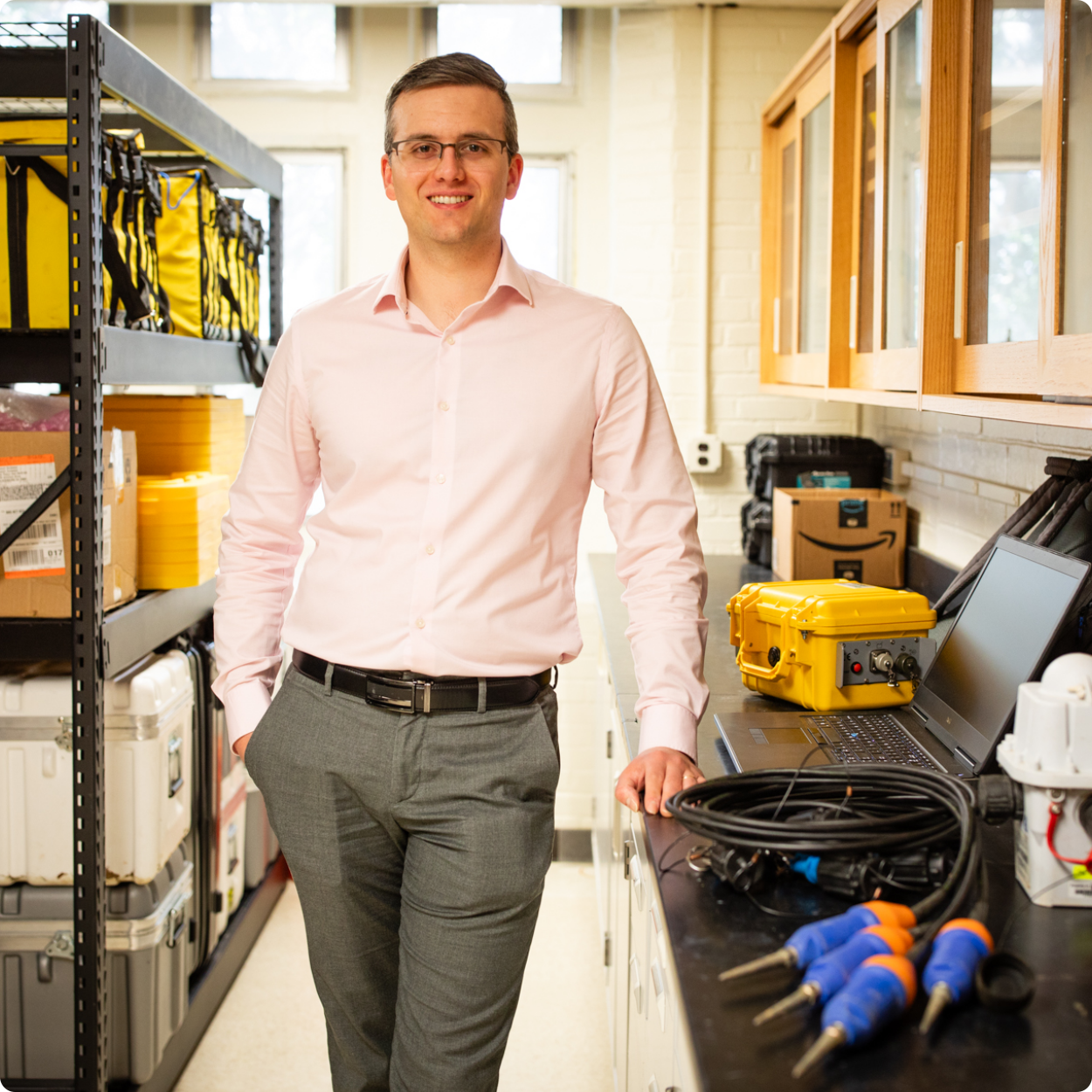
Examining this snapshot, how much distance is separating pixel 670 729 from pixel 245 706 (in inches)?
26.1

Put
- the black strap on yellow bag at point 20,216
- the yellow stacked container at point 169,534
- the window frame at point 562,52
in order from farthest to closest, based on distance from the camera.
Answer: the window frame at point 562,52 < the yellow stacked container at point 169,534 < the black strap on yellow bag at point 20,216

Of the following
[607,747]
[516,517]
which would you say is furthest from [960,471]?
[516,517]

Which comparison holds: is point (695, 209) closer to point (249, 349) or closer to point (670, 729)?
point (249, 349)

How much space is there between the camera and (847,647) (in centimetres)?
187

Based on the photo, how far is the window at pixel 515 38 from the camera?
377cm

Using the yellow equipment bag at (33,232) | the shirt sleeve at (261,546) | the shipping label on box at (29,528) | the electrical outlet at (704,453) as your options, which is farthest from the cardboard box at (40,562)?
the electrical outlet at (704,453)

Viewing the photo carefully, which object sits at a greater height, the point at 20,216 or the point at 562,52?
the point at 562,52

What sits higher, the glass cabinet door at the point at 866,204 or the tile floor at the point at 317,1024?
the glass cabinet door at the point at 866,204

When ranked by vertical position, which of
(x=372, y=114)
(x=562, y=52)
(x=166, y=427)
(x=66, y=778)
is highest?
(x=562, y=52)

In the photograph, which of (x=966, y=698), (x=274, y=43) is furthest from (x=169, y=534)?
(x=274, y=43)

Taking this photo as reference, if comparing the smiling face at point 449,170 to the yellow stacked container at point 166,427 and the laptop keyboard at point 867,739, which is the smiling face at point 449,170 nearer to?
the laptop keyboard at point 867,739

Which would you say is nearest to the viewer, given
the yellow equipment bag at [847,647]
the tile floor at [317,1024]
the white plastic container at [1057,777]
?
the white plastic container at [1057,777]

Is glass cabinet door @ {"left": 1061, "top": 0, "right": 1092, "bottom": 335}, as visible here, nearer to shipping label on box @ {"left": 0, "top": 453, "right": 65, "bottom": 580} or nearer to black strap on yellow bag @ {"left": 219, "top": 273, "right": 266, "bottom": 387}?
shipping label on box @ {"left": 0, "top": 453, "right": 65, "bottom": 580}

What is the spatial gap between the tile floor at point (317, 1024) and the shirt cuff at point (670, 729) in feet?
4.54
